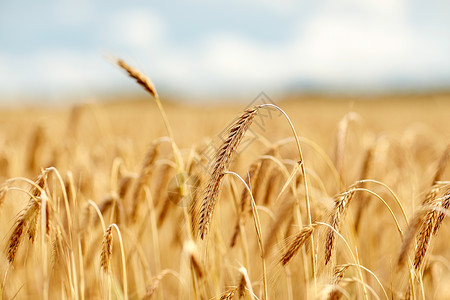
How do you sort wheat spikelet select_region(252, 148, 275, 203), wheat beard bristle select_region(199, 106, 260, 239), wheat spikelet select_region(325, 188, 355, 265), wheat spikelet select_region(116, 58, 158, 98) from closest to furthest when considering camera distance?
wheat beard bristle select_region(199, 106, 260, 239) < wheat spikelet select_region(325, 188, 355, 265) < wheat spikelet select_region(116, 58, 158, 98) < wheat spikelet select_region(252, 148, 275, 203)

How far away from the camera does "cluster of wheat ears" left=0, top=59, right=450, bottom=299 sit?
49.9 inches

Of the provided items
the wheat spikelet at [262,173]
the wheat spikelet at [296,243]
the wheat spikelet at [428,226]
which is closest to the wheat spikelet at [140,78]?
the wheat spikelet at [262,173]

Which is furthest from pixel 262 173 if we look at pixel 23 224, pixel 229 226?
pixel 229 226

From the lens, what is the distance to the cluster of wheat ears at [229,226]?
1.27 m

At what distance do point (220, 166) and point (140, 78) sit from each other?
1.89 feet

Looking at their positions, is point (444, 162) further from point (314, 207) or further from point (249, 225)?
point (249, 225)

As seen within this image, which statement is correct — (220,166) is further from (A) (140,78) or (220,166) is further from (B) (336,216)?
(A) (140,78)

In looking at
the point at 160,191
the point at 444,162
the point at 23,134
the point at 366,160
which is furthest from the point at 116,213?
the point at 23,134

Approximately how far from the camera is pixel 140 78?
158 centimetres

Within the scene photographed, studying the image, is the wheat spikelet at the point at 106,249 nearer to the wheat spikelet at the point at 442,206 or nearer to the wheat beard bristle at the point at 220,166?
the wheat beard bristle at the point at 220,166

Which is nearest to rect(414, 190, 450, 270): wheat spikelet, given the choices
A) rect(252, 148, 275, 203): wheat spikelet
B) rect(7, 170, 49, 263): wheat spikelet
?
rect(252, 148, 275, 203): wheat spikelet

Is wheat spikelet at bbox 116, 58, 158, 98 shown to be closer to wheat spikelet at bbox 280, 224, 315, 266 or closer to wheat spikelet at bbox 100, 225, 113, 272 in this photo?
wheat spikelet at bbox 100, 225, 113, 272

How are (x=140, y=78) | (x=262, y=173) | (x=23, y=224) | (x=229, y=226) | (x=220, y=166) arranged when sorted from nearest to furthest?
1. (x=220, y=166)
2. (x=23, y=224)
3. (x=140, y=78)
4. (x=262, y=173)
5. (x=229, y=226)

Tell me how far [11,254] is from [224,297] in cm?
71
